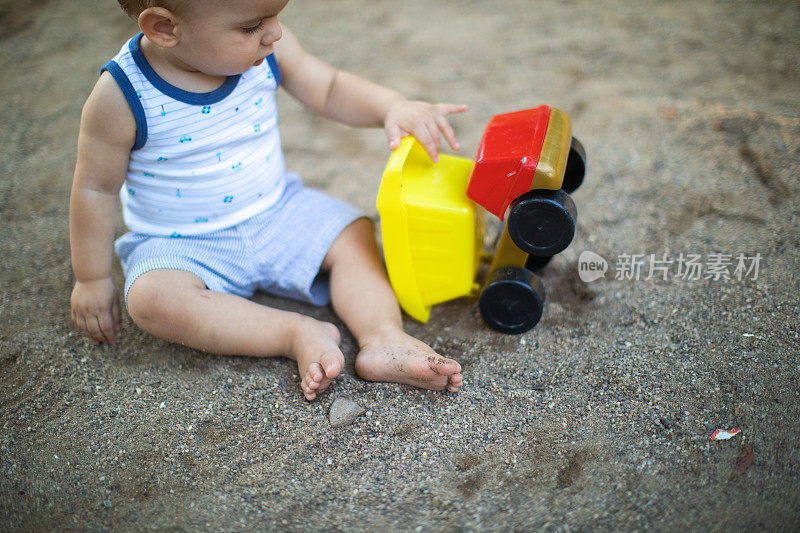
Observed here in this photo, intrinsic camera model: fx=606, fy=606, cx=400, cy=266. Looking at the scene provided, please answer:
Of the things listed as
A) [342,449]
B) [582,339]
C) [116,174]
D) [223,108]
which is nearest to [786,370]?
[582,339]

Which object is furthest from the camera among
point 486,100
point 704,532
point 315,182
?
point 486,100

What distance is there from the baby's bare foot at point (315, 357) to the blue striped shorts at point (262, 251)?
0.40ft

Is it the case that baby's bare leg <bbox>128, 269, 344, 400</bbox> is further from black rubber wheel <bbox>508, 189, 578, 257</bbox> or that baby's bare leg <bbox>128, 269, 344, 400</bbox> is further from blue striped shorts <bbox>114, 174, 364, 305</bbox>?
black rubber wheel <bbox>508, 189, 578, 257</bbox>

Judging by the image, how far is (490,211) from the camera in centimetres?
97

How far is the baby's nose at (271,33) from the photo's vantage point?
3.02 ft

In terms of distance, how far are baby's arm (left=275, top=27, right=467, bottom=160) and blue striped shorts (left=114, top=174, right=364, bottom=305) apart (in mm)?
192

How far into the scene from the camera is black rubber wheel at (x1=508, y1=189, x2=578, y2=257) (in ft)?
2.95

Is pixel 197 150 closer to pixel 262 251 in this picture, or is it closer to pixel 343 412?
pixel 262 251

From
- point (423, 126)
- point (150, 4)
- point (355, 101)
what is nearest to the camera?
point (150, 4)

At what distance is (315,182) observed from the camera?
59.2 inches

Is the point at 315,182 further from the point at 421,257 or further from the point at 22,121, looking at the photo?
the point at 22,121

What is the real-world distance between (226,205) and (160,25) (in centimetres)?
33

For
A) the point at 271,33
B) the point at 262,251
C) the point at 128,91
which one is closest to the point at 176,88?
the point at 128,91

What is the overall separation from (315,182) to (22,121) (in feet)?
3.06
